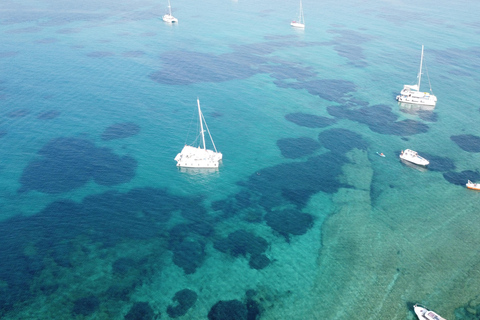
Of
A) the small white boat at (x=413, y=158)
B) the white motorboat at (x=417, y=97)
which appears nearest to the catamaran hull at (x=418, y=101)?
the white motorboat at (x=417, y=97)

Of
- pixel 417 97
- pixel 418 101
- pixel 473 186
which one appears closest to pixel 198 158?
pixel 473 186

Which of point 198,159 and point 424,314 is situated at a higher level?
point 198,159

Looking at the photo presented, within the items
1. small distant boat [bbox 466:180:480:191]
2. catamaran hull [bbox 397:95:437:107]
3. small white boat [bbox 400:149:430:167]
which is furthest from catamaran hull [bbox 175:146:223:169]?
catamaran hull [bbox 397:95:437:107]

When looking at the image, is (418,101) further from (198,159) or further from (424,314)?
(424,314)

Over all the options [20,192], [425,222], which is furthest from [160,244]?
[425,222]

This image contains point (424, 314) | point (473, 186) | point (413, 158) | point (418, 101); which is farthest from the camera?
point (418, 101)

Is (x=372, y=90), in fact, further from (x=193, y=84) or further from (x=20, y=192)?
(x=20, y=192)
